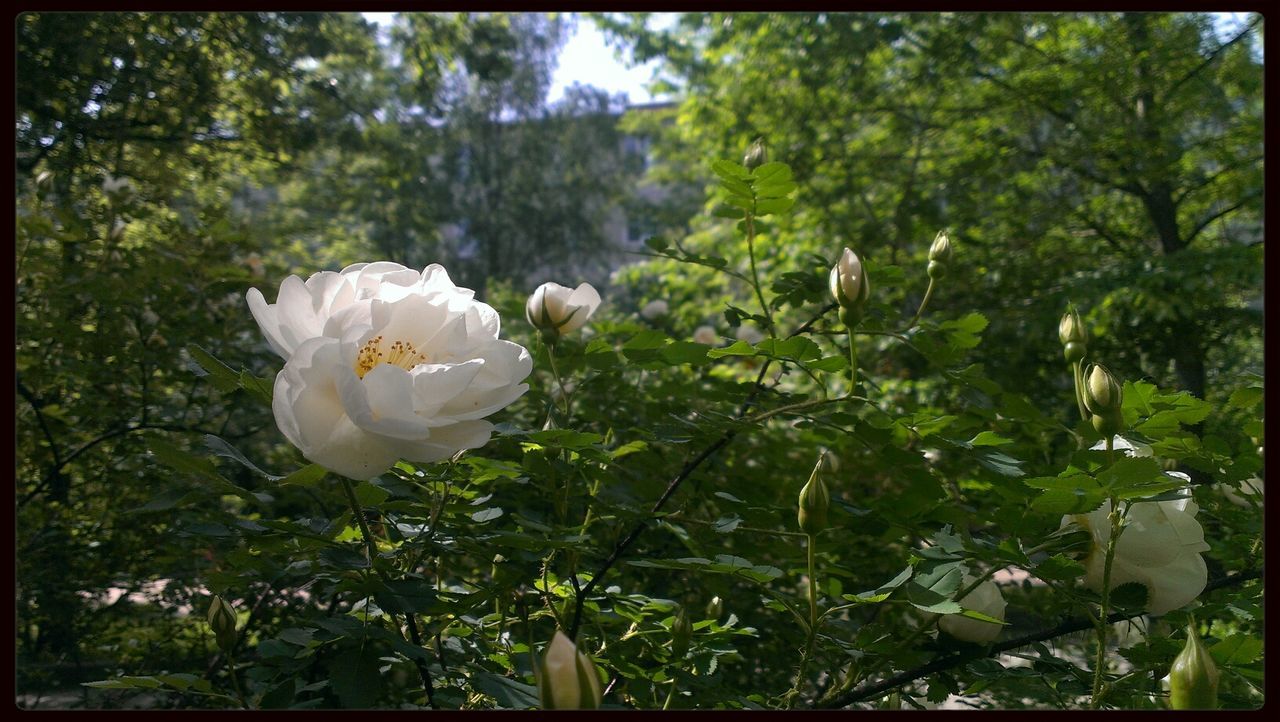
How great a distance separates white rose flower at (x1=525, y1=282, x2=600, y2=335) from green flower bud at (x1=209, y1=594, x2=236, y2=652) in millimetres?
402

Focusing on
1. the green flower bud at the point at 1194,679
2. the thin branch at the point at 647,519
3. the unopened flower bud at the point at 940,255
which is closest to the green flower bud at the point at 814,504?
the thin branch at the point at 647,519

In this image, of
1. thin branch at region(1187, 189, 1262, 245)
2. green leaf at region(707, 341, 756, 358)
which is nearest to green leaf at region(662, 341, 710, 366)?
green leaf at region(707, 341, 756, 358)

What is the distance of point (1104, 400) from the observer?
70 cm

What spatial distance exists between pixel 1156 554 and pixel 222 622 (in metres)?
0.85

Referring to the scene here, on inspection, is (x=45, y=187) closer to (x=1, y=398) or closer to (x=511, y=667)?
(x=1, y=398)

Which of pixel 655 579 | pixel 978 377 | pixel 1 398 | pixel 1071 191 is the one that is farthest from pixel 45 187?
pixel 1071 191

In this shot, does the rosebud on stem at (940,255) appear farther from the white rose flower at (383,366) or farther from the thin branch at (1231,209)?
the thin branch at (1231,209)

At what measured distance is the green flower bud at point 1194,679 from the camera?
569mm

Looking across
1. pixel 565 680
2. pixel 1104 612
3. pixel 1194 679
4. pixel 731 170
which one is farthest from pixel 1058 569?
pixel 731 170

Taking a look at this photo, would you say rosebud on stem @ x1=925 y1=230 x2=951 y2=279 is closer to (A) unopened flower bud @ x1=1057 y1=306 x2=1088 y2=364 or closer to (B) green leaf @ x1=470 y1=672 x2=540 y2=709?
(A) unopened flower bud @ x1=1057 y1=306 x2=1088 y2=364

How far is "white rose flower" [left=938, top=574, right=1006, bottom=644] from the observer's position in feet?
2.59

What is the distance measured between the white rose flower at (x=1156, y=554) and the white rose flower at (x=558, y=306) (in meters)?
0.51

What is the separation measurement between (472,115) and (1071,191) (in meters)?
10.2

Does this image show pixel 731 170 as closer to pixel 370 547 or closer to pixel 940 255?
pixel 940 255
